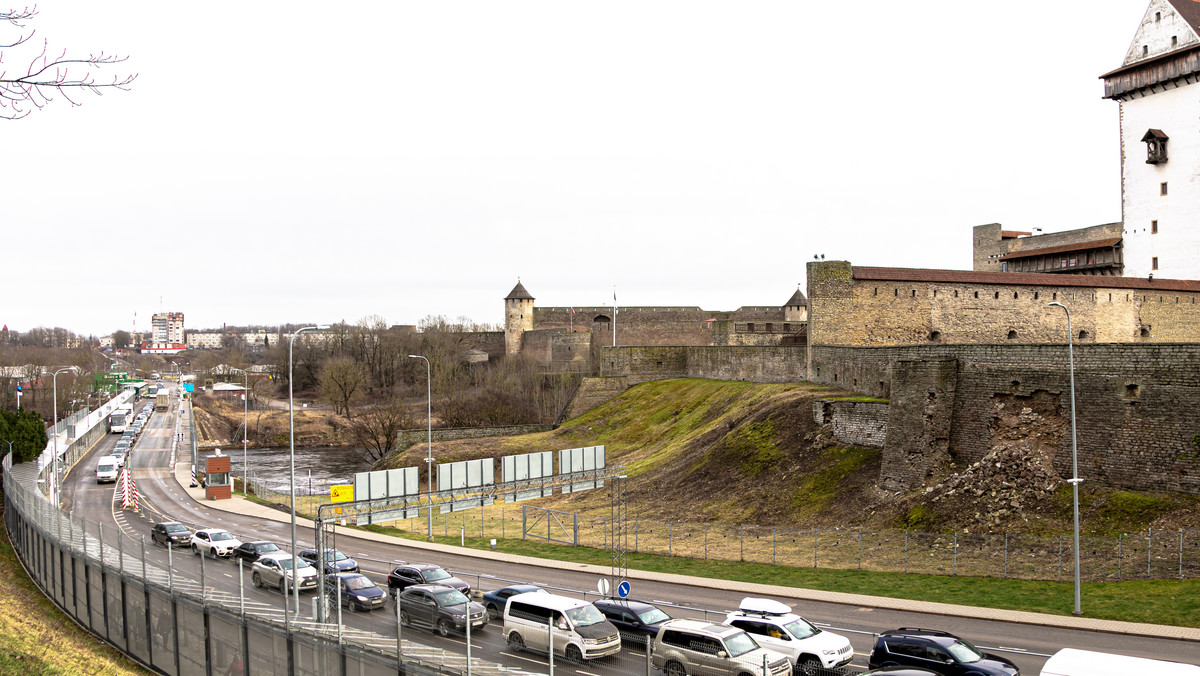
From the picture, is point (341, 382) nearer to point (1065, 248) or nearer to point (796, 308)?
point (796, 308)

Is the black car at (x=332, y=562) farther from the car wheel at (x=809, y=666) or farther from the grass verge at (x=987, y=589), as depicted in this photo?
the car wheel at (x=809, y=666)

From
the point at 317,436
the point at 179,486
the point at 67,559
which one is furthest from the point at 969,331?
the point at 317,436

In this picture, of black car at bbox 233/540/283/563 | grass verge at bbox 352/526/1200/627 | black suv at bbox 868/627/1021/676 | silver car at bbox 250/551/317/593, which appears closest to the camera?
black suv at bbox 868/627/1021/676

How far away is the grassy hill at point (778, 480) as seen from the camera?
27.6 meters

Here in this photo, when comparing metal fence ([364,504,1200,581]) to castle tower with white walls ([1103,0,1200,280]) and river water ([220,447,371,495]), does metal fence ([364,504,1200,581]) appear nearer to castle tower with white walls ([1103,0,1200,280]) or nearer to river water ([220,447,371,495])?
river water ([220,447,371,495])

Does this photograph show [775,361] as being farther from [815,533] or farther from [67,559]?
[67,559]

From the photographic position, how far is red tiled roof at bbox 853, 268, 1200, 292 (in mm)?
49219

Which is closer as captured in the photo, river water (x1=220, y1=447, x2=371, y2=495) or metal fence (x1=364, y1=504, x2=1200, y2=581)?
metal fence (x1=364, y1=504, x2=1200, y2=581)

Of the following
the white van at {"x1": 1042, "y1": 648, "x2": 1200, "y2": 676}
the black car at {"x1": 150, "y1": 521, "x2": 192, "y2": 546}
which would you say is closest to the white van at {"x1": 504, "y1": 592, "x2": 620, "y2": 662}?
the white van at {"x1": 1042, "y1": 648, "x2": 1200, "y2": 676}

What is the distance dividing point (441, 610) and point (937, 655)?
10244 millimetres

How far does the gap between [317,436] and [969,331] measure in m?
72.3

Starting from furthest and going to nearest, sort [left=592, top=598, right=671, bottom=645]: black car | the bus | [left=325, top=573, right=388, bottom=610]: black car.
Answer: the bus, [left=325, top=573, right=388, bottom=610]: black car, [left=592, top=598, right=671, bottom=645]: black car

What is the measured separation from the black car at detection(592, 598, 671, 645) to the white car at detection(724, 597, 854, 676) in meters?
1.82

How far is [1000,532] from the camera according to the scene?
2783 centimetres
